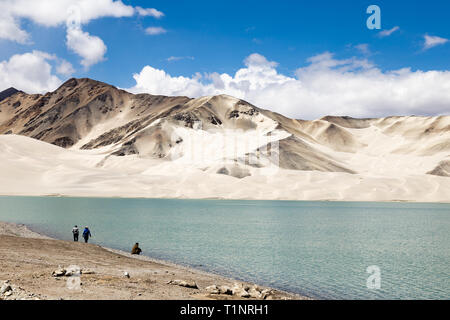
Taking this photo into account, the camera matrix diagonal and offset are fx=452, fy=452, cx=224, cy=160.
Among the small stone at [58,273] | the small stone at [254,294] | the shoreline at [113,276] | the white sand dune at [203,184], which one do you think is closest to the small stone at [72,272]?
the small stone at [58,273]

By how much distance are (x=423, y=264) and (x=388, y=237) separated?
13.8m

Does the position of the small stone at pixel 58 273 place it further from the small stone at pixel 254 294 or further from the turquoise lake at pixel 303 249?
the turquoise lake at pixel 303 249

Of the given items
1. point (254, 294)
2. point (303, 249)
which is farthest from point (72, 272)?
point (303, 249)

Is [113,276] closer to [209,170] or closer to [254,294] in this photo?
[254,294]

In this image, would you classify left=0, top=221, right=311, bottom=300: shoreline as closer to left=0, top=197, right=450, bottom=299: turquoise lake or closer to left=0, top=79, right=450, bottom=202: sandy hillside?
left=0, top=197, right=450, bottom=299: turquoise lake

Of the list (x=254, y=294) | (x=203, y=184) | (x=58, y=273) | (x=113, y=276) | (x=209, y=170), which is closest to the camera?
(x=254, y=294)

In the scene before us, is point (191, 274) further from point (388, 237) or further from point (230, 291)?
point (388, 237)

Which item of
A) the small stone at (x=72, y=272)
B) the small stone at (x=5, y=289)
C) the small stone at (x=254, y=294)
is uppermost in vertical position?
the small stone at (x=5, y=289)

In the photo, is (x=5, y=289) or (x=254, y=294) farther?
(x=254, y=294)

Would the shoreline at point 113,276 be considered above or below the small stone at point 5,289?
below

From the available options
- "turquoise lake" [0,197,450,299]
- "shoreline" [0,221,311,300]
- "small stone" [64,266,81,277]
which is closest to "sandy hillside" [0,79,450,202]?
"turquoise lake" [0,197,450,299]

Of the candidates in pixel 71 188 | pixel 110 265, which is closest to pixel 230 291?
pixel 110 265

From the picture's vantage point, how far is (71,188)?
122 metres

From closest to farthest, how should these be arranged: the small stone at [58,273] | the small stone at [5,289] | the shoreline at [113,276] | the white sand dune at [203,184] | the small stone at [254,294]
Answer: the small stone at [5,289] < the shoreline at [113,276] < the small stone at [254,294] < the small stone at [58,273] < the white sand dune at [203,184]
